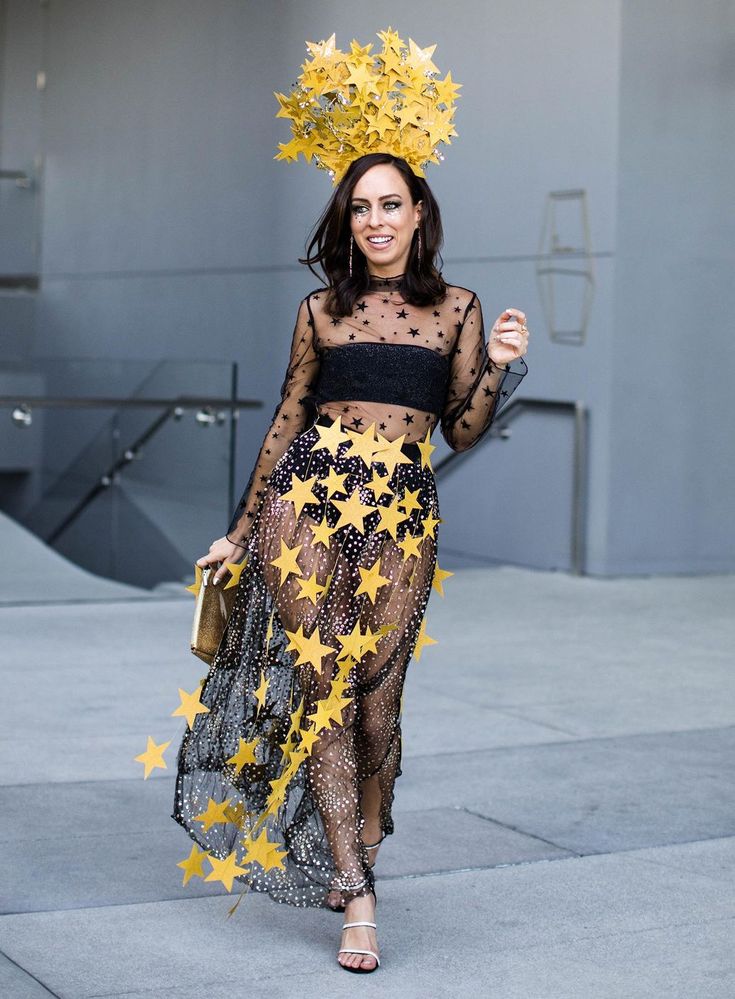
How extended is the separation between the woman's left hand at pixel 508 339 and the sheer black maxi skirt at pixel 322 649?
0.90ft

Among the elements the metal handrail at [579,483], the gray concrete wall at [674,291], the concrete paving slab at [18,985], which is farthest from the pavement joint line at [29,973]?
the gray concrete wall at [674,291]

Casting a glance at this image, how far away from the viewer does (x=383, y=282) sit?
11.5 feet

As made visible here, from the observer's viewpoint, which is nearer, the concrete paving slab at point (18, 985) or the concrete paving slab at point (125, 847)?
the concrete paving slab at point (18, 985)

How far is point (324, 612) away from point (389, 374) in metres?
0.54

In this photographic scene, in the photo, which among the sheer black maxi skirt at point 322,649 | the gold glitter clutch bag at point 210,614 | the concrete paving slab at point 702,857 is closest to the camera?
the sheer black maxi skirt at point 322,649

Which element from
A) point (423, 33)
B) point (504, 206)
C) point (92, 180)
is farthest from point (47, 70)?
point (504, 206)

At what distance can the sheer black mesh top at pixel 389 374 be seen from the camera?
3.42 metres

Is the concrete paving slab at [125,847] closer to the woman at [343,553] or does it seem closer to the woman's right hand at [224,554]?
the woman at [343,553]

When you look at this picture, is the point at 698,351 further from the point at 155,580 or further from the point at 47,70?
the point at 47,70

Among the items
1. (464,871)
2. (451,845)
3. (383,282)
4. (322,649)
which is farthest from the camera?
(451,845)

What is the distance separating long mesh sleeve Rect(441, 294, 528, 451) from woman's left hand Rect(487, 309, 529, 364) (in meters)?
0.04

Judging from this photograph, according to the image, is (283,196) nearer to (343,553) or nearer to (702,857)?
(702,857)

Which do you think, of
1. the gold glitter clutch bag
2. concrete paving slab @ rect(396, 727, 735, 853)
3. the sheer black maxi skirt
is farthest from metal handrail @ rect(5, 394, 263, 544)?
the sheer black maxi skirt

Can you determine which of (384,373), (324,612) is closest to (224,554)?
(324,612)
